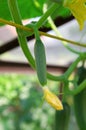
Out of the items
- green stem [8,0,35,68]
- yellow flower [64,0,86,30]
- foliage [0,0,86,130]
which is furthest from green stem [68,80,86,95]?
yellow flower [64,0,86,30]

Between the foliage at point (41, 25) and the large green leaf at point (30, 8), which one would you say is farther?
the large green leaf at point (30, 8)

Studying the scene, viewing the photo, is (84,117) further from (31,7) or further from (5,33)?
(5,33)

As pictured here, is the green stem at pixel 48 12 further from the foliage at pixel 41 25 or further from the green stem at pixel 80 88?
the green stem at pixel 80 88

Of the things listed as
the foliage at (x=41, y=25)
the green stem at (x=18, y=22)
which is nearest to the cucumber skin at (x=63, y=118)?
the foliage at (x=41, y=25)

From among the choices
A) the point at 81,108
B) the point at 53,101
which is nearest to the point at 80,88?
the point at 81,108

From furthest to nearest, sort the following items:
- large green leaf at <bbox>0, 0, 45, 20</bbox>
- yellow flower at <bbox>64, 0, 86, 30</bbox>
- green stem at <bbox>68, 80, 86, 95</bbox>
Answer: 1. large green leaf at <bbox>0, 0, 45, 20</bbox>
2. green stem at <bbox>68, 80, 86, 95</bbox>
3. yellow flower at <bbox>64, 0, 86, 30</bbox>

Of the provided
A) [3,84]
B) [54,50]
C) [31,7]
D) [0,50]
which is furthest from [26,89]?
[31,7]

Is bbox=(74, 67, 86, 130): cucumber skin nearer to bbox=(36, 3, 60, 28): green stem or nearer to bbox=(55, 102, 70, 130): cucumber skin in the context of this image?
bbox=(55, 102, 70, 130): cucumber skin

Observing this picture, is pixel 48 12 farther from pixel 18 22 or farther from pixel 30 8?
pixel 30 8
